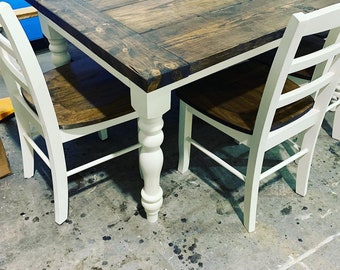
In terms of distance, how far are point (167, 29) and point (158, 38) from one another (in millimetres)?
71

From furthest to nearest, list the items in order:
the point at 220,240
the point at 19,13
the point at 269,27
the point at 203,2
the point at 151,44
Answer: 1. the point at 19,13
2. the point at 220,240
3. the point at 203,2
4. the point at 269,27
5. the point at 151,44

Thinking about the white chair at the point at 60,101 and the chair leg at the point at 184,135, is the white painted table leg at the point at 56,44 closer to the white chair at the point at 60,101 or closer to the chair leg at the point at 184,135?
the white chair at the point at 60,101

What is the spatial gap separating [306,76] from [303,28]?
68cm

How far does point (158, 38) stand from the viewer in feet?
3.86

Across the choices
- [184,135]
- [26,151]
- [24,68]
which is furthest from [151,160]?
[26,151]

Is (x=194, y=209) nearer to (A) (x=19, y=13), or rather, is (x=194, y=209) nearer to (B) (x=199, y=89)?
(B) (x=199, y=89)

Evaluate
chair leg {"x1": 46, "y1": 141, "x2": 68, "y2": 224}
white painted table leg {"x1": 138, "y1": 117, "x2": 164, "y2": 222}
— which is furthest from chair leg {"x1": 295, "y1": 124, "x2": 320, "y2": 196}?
chair leg {"x1": 46, "y1": 141, "x2": 68, "y2": 224}

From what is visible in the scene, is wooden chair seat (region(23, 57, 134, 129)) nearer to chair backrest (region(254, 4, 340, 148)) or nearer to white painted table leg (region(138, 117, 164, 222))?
white painted table leg (region(138, 117, 164, 222))

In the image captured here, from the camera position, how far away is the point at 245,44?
117 cm

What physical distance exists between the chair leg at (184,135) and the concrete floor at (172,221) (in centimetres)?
6

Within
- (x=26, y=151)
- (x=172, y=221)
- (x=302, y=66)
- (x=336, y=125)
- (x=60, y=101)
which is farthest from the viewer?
(x=336, y=125)

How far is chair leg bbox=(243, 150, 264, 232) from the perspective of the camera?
4.49ft

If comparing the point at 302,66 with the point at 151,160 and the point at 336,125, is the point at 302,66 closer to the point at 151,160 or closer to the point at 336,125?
the point at 151,160

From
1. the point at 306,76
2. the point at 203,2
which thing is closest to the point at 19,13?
the point at 203,2
